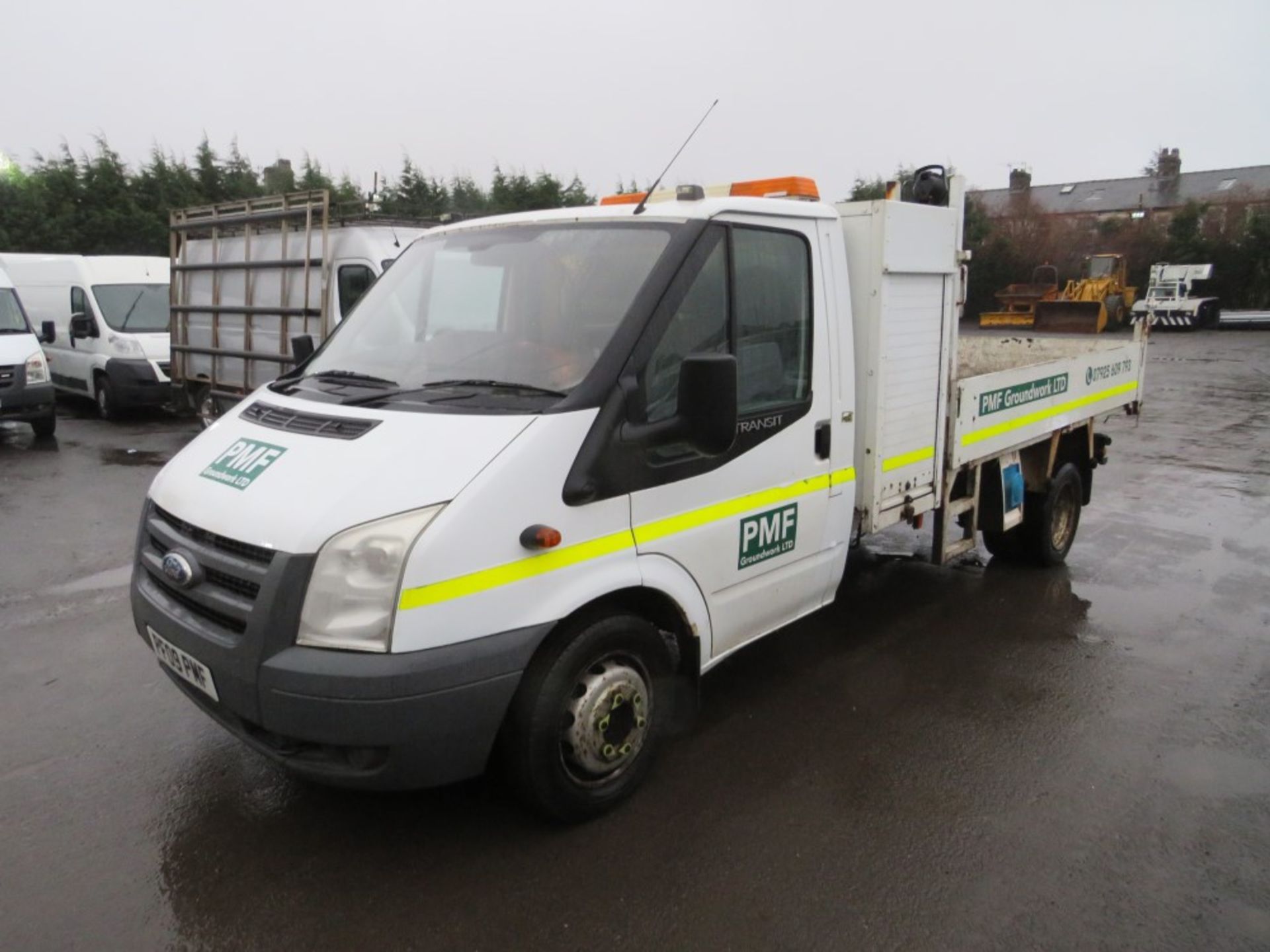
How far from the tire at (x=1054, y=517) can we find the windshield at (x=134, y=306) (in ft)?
38.8

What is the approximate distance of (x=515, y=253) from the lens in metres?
3.77

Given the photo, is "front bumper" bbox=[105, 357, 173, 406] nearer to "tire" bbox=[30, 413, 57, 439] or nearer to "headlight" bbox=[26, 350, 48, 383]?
"tire" bbox=[30, 413, 57, 439]

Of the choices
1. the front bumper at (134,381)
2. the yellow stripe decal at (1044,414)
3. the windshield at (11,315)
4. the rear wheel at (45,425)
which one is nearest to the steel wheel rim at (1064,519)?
the yellow stripe decal at (1044,414)

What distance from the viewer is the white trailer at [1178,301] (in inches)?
1243

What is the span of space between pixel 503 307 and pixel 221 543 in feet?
4.59

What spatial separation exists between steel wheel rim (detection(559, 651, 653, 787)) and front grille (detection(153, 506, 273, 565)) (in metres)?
1.10

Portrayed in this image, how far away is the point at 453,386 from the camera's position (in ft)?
11.0

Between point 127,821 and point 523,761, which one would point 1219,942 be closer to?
point 523,761

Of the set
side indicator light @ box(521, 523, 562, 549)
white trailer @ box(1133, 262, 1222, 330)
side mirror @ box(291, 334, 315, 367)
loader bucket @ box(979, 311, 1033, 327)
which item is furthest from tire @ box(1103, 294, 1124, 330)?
side indicator light @ box(521, 523, 562, 549)

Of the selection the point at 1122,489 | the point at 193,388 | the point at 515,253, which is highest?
the point at 515,253

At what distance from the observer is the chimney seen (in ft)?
158

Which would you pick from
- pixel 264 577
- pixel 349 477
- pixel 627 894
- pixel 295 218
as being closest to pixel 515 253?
pixel 349 477

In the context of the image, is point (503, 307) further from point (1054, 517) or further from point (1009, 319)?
point (1009, 319)

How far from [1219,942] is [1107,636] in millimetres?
2623
